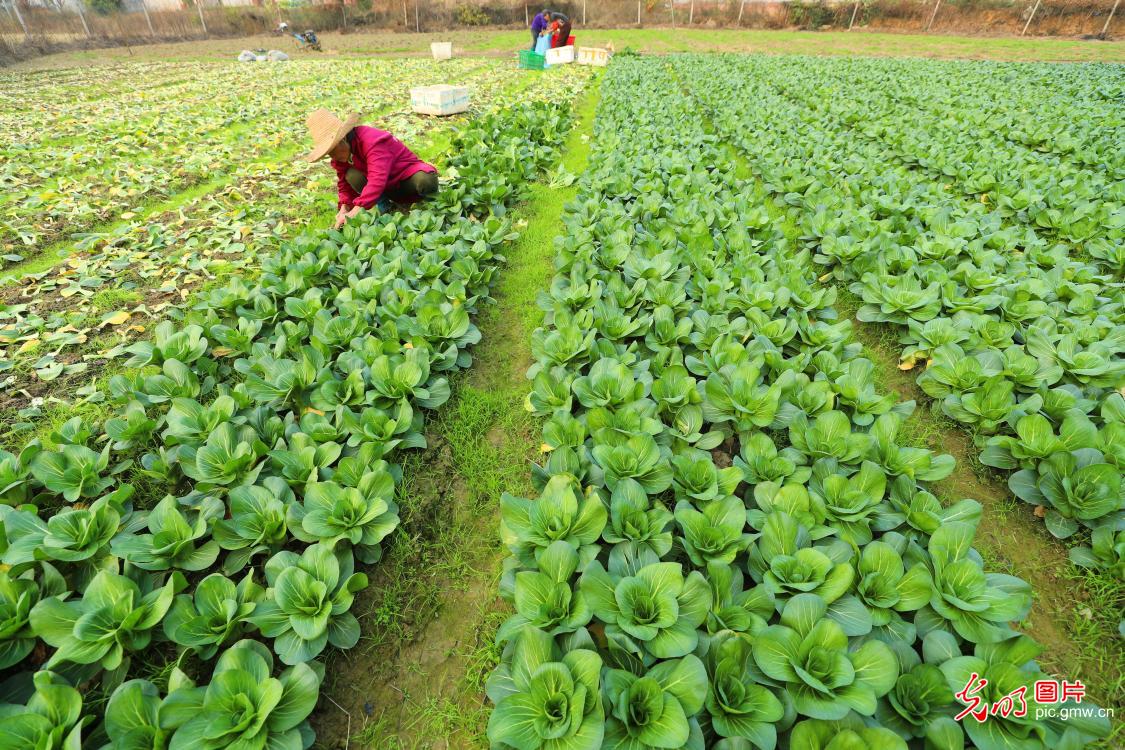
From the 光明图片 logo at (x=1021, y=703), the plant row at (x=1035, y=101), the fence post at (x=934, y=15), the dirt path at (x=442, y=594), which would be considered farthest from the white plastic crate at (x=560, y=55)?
the fence post at (x=934, y=15)

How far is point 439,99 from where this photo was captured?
1088 centimetres

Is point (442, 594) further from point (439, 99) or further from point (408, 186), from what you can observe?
point (439, 99)

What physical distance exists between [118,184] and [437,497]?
796cm

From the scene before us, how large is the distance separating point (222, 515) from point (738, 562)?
8.08 ft

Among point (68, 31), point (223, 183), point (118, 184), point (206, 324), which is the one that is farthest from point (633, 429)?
point (68, 31)

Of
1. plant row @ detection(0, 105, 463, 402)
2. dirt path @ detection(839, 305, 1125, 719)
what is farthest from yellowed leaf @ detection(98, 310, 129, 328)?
dirt path @ detection(839, 305, 1125, 719)

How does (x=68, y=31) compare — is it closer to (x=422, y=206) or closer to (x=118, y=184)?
(x=118, y=184)

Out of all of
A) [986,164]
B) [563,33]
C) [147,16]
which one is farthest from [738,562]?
[147,16]

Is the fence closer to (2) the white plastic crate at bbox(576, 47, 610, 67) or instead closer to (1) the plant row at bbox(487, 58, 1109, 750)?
(2) the white plastic crate at bbox(576, 47, 610, 67)

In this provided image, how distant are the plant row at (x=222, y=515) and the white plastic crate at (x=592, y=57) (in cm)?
1920

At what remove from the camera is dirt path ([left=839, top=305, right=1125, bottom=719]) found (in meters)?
2.07

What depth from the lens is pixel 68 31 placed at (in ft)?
93.3

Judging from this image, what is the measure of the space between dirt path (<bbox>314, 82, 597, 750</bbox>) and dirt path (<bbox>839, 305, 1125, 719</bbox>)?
8.29 ft

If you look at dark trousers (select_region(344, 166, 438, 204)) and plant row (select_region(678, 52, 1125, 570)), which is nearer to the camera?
plant row (select_region(678, 52, 1125, 570))
